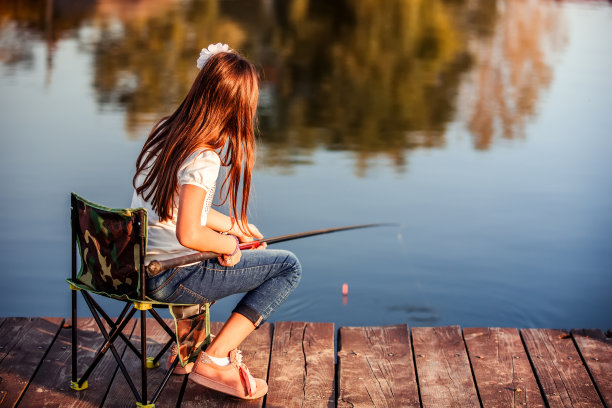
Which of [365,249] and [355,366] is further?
[365,249]

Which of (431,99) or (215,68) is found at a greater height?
(215,68)

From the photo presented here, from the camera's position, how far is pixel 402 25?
1434cm

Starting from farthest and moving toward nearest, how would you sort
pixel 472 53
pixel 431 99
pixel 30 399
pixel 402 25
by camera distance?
pixel 402 25 < pixel 472 53 < pixel 431 99 < pixel 30 399

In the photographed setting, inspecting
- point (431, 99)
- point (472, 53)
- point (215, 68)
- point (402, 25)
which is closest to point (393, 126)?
point (431, 99)

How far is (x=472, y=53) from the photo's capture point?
12242 millimetres

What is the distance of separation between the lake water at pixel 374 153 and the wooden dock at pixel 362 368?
908mm

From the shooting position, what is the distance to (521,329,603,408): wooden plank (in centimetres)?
257

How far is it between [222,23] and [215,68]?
11267 mm

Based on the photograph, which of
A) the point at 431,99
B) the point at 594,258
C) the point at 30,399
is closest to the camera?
the point at 30,399

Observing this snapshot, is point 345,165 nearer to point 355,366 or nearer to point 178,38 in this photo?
point 355,366

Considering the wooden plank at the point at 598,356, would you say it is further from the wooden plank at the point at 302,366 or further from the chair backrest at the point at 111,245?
the chair backrest at the point at 111,245

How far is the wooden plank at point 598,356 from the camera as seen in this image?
2.64m

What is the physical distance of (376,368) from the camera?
2.75 meters

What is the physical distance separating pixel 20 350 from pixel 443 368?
1.32 metres
